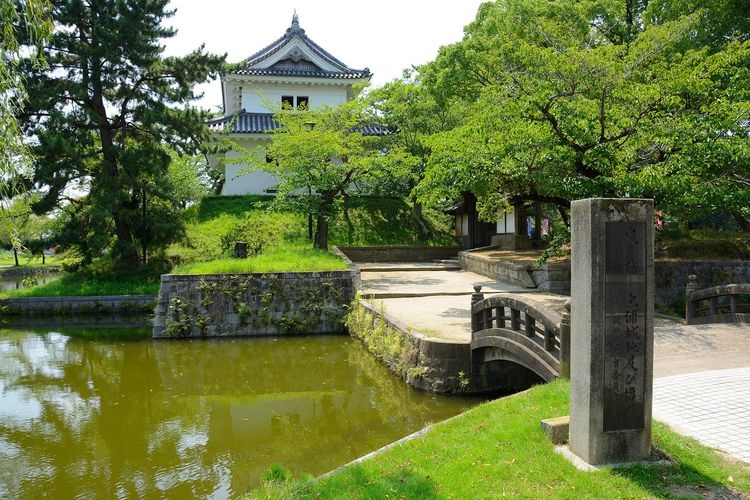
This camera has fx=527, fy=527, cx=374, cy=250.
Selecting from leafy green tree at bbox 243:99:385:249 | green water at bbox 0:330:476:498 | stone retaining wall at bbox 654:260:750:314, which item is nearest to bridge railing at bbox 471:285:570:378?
green water at bbox 0:330:476:498

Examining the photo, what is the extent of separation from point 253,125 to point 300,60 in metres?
5.67

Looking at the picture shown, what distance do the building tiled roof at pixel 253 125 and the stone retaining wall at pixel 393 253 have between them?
6357mm

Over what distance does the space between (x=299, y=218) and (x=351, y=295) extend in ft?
36.8

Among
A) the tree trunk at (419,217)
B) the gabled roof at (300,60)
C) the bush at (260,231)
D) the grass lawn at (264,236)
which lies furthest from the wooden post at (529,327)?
the gabled roof at (300,60)

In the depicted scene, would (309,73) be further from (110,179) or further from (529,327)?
(529,327)

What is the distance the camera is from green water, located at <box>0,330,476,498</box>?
6.75 meters

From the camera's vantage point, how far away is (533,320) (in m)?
7.82

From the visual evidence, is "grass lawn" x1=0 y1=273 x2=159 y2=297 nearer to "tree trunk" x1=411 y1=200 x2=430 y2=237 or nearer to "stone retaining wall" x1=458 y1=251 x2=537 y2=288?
"stone retaining wall" x1=458 y1=251 x2=537 y2=288

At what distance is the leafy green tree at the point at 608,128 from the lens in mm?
10664

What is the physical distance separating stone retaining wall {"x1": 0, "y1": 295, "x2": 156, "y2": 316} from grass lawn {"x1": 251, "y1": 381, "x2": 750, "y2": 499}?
1614cm

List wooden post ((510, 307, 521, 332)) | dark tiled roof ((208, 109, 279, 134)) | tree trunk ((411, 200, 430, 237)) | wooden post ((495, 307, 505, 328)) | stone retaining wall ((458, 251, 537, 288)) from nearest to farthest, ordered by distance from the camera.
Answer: wooden post ((510, 307, 521, 332)) → wooden post ((495, 307, 505, 328)) → stone retaining wall ((458, 251, 537, 288)) → tree trunk ((411, 200, 430, 237)) → dark tiled roof ((208, 109, 279, 134))

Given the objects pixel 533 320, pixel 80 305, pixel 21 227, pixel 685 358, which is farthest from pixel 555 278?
pixel 21 227

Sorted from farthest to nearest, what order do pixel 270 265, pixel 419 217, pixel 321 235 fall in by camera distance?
pixel 419 217, pixel 321 235, pixel 270 265

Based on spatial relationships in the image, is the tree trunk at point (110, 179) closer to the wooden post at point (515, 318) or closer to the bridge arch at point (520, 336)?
the bridge arch at point (520, 336)
